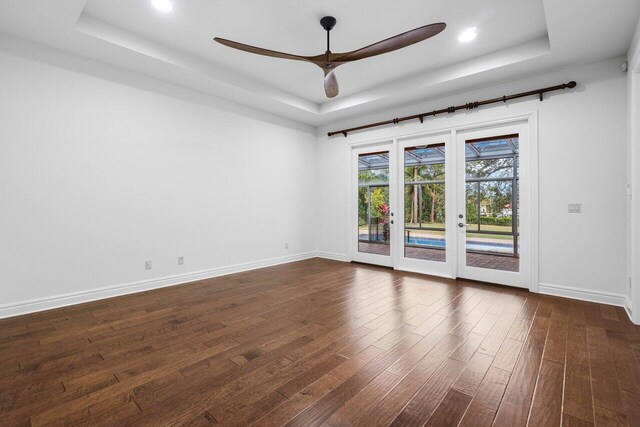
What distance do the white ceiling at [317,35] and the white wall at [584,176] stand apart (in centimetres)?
36

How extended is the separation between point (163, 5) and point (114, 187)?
7.05ft

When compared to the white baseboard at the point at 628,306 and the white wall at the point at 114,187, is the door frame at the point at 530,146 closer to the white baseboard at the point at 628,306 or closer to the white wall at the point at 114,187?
the white baseboard at the point at 628,306

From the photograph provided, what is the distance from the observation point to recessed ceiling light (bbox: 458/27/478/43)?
3273 mm

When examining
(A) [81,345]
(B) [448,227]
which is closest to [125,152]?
(A) [81,345]

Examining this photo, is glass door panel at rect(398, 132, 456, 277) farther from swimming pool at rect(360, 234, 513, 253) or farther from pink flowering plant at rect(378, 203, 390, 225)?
pink flowering plant at rect(378, 203, 390, 225)

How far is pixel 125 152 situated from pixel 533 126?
526cm

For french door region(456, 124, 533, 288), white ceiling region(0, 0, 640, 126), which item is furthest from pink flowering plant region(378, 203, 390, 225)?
white ceiling region(0, 0, 640, 126)

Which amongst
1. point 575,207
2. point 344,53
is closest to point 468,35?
point 344,53

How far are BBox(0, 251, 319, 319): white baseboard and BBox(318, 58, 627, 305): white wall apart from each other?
14.4 feet

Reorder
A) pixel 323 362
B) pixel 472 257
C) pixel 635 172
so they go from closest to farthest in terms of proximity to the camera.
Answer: pixel 323 362 < pixel 635 172 < pixel 472 257

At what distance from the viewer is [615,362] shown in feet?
6.99

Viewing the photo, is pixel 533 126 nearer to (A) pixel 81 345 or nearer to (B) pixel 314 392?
(B) pixel 314 392

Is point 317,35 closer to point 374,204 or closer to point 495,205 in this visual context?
point 374,204

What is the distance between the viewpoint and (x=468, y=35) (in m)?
3.37
